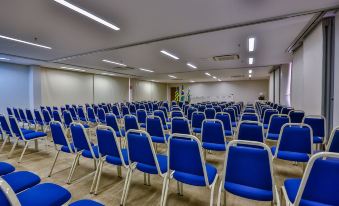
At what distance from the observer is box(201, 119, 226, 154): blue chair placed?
312 cm

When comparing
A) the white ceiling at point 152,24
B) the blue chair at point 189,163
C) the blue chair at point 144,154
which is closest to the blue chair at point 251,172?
the blue chair at point 189,163

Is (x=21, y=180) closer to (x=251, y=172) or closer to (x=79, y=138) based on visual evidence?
(x=79, y=138)

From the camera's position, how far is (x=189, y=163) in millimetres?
1911

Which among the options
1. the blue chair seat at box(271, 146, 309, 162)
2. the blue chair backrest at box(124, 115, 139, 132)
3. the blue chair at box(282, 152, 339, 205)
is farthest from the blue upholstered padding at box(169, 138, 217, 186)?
the blue chair backrest at box(124, 115, 139, 132)

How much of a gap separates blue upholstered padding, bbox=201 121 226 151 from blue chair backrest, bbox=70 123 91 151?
1895mm

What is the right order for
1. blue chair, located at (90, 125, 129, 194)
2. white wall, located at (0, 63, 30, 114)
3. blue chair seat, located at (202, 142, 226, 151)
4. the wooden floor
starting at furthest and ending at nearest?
white wall, located at (0, 63, 30, 114) → blue chair seat, located at (202, 142, 226, 151) → the wooden floor → blue chair, located at (90, 125, 129, 194)

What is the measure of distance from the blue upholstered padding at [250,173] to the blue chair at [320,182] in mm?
257

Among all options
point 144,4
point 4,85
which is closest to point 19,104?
point 4,85

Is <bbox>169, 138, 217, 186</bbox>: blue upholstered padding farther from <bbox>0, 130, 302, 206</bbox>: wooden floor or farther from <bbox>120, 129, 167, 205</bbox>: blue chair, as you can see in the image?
<bbox>0, 130, 302, 206</bbox>: wooden floor

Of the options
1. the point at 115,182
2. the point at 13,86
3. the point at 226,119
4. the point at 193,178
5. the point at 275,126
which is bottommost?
the point at 115,182

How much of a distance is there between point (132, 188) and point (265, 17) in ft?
14.9

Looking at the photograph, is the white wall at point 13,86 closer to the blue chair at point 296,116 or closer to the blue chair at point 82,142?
the blue chair at point 82,142

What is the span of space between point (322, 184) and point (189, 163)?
1.06m

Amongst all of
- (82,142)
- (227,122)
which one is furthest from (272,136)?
(82,142)
